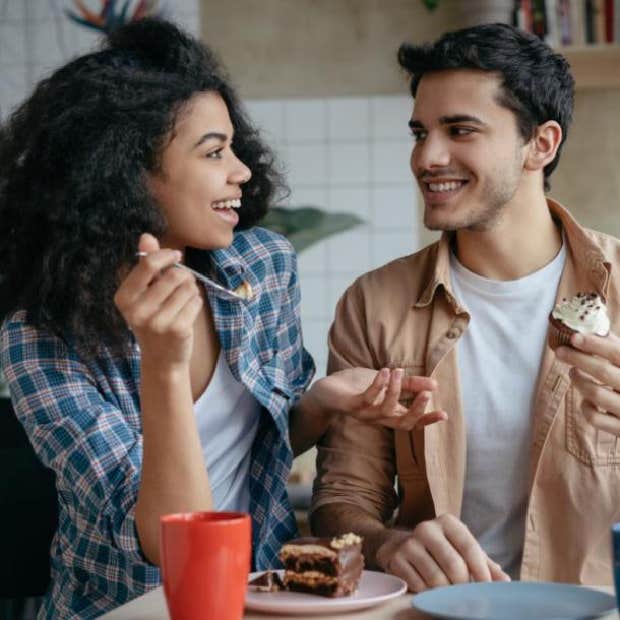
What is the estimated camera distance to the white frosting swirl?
1632mm

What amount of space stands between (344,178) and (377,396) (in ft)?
6.96

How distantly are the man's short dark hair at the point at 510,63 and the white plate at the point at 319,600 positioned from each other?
1109 mm

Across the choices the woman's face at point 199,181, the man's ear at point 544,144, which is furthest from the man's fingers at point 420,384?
the man's ear at point 544,144

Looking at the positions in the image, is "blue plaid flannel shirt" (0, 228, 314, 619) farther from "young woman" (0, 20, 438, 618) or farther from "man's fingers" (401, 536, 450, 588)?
"man's fingers" (401, 536, 450, 588)

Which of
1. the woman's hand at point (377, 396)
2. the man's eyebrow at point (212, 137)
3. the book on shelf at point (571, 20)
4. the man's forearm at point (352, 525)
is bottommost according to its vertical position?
the man's forearm at point (352, 525)

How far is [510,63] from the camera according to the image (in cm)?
206

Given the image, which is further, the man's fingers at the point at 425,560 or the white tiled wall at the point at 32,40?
the white tiled wall at the point at 32,40

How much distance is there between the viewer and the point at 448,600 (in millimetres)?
1120

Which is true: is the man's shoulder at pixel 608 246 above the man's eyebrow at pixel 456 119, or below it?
below

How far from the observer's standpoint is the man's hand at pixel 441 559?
4.34 feet

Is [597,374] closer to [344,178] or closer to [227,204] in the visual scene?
[227,204]

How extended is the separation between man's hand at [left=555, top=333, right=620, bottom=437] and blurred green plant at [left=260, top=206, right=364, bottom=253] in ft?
7.02

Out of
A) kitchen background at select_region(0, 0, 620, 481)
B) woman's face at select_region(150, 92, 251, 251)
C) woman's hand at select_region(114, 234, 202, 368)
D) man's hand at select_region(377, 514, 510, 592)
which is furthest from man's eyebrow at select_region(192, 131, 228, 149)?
kitchen background at select_region(0, 0, 620, 481)

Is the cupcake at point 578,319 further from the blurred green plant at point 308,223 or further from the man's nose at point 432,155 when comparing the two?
the blurred green plant at point 308,223
